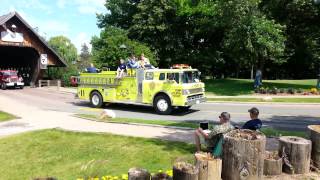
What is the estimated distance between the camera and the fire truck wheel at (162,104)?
1923 centimetres

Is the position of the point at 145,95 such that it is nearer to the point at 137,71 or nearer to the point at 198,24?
the point at 137,71

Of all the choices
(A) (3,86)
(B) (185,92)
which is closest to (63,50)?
(A) (3,86)

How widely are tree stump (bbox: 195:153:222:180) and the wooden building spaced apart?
34686 mm

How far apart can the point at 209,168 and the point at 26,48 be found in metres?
40.9

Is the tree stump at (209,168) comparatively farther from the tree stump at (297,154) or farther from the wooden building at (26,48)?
the wooden building at (26,48)

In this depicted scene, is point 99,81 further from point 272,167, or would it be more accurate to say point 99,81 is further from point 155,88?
point 272,167

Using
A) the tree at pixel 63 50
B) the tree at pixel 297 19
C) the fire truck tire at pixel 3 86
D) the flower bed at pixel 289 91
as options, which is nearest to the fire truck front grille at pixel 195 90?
the flower bed at pixel 289 91

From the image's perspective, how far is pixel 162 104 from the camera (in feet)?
63.8

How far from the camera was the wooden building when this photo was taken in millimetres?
37250

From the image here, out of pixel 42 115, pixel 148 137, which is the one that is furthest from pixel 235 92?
pixel 148 137

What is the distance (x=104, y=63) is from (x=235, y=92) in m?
12.5

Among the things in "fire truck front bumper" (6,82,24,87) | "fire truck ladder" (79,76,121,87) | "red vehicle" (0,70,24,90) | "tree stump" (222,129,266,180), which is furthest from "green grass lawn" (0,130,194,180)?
"red vehicle" (0,70,24,90)

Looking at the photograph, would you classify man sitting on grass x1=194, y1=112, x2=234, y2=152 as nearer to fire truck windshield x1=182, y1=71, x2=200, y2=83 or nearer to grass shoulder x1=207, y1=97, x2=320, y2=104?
fire truck windshield x1=182, y1=71, x2=200, y2=83

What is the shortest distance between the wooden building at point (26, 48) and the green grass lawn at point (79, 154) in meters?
26.4
